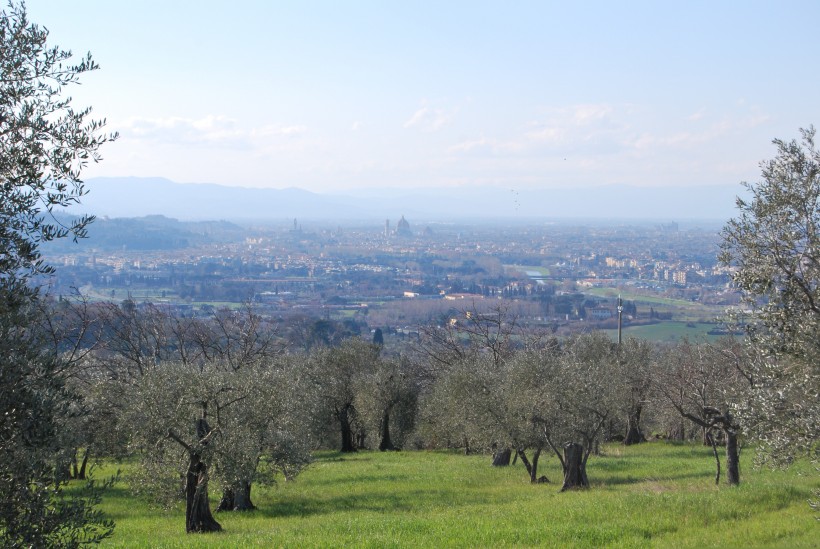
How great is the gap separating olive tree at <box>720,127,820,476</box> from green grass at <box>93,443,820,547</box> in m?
1.69

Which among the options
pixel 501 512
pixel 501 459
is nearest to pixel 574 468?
pixel 501 512

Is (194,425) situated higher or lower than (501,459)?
higher

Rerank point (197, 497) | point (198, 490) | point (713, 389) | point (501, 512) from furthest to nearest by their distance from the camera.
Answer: point (713, 389)
point (501, 512)
point (197, 497)
point (198, 490)

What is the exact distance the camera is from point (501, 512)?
19125mm

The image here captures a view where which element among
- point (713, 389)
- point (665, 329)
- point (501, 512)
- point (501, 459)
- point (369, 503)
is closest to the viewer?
point (501, 512)

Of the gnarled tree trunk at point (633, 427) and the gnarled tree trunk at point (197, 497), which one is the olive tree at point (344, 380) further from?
the gnarled tree trunk at point (197, 497)

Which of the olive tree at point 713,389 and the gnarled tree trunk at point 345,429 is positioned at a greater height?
the olive tree at point 713,389

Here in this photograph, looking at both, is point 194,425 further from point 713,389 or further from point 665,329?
point 665,329

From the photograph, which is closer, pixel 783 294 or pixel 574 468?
pixel 783 294

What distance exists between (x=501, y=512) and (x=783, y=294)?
964 cm

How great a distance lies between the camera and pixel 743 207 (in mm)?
14195

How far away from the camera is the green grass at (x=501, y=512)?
49.0 feet

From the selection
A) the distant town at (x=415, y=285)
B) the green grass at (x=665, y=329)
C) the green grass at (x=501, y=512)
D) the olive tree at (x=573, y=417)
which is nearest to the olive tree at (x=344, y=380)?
the green grass at (x=501, y=512)

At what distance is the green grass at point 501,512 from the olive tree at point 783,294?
5.53 ft
